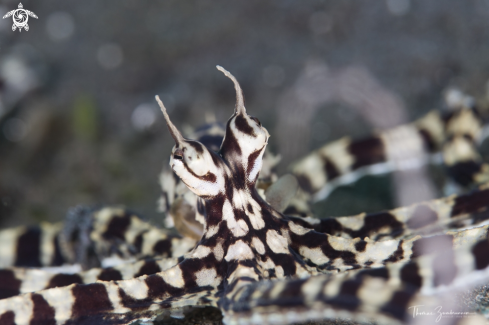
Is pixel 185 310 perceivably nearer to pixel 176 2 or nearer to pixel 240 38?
pixel 240 38

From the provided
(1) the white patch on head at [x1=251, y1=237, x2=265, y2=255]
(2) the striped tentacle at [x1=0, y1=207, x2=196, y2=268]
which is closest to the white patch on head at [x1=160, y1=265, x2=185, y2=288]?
(1) the white patch on head at [x1=251, y1=237, x2=265, y2=255]

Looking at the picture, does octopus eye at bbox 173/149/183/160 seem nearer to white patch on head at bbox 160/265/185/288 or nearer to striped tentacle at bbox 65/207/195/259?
white patch on head at bbox 160/265/185/288

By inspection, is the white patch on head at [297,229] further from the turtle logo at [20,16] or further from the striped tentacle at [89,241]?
the turtle logo at [20,16]

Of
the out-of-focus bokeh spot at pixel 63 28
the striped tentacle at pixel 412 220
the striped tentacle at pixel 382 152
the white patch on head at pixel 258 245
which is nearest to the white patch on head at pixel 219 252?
the white patch on head at pixel 258 245

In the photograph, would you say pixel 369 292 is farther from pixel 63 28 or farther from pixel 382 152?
pixel 63 28

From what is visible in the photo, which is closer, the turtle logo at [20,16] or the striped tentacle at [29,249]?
the striped tentacle at [29,249]

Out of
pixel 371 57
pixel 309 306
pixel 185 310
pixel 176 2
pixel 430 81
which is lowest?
pixel 309 306

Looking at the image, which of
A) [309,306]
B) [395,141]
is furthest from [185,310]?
[395,141]
